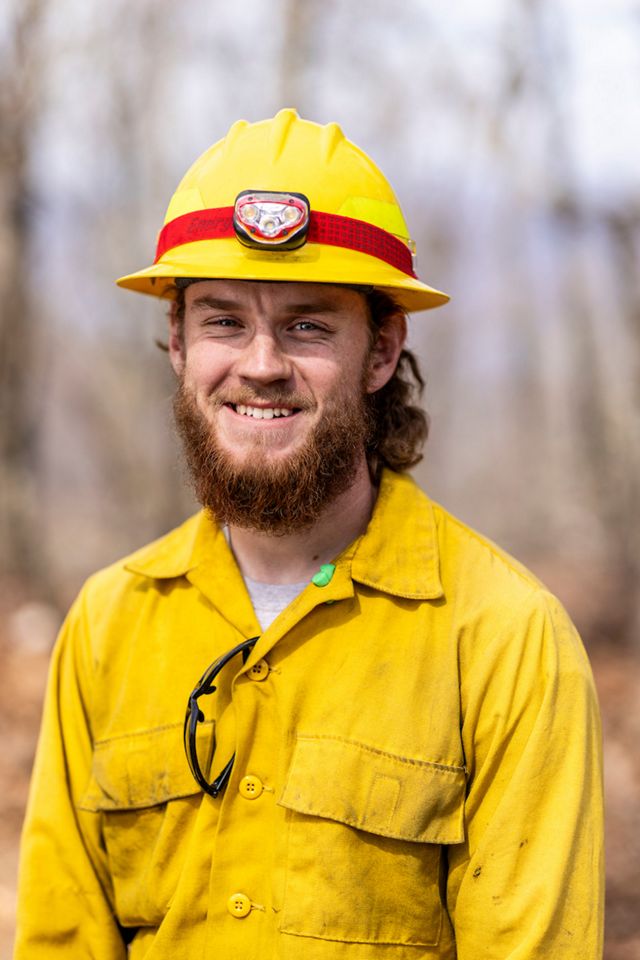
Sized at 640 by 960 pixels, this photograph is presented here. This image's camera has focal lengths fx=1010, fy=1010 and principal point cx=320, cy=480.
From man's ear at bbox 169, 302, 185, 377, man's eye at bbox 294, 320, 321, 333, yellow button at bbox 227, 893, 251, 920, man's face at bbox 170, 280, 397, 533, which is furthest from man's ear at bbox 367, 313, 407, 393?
yellow button at bbox 227, 893, 251, 920

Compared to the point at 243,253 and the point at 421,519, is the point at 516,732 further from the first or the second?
the point at 243,253

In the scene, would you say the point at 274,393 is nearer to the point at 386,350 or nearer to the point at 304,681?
the point at 386,350

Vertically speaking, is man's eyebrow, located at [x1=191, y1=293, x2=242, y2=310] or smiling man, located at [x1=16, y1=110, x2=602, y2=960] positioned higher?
man's eyebrow, located at [x1=191, y1=293, x2=242, y2=310]

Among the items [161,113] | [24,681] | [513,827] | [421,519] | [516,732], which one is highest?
[161,113]

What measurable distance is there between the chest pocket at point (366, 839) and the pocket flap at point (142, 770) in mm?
264

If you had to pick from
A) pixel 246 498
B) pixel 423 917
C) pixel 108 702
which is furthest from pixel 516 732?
pixel 108 702

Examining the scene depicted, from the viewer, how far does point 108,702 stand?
92.5 inches

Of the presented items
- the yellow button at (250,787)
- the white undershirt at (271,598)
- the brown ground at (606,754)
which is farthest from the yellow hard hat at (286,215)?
the brown ground at (606,754)

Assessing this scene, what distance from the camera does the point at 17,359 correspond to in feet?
22.7

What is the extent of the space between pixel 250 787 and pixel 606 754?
3.42m

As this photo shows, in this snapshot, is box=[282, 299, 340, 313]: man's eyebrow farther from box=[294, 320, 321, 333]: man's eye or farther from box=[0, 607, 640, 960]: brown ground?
box=[0, 607, 640, 960]: brown ground

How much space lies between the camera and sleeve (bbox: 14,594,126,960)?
226 cm

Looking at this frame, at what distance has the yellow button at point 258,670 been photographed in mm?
2123

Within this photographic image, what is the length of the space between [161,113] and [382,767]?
548cm
